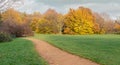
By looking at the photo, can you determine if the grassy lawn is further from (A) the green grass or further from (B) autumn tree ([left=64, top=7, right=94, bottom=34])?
(B) autumn tree ([left=64, top=7, right=94, bottom=34])

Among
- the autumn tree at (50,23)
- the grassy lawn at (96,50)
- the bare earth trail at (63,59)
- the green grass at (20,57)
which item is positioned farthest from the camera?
the autumn tree at (50,23)

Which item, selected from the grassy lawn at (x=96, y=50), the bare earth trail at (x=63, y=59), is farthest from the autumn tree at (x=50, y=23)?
the bare earth trail at (x=63, y=59)

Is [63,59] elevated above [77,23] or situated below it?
below

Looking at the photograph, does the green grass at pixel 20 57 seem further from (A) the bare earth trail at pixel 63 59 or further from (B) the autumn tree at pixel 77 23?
(B) the autumn tree at pixel 77 23

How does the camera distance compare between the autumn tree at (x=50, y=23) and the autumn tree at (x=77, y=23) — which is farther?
the autumn tree at (x=50, y=23)

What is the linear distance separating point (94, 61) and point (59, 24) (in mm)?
75449

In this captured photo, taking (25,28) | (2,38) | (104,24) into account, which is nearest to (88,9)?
(104,24)

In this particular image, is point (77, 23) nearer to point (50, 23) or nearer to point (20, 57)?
point (50, 23)

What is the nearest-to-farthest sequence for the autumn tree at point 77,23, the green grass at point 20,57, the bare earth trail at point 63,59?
the bare earth trail at point 63,59
the green grass at point 20,57
the autumn tree at point 77,23

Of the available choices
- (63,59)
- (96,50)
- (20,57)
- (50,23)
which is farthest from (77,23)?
(63,59)

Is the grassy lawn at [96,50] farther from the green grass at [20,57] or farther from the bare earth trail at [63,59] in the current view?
the green grass at [20,57]

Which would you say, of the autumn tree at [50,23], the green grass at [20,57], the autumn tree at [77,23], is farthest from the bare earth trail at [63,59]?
the autumn tree at [50,23]

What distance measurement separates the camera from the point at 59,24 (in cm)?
9225

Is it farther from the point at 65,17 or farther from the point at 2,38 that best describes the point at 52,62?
the point at 65,17
